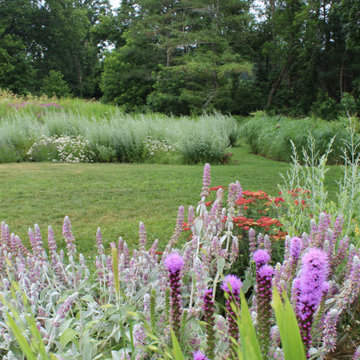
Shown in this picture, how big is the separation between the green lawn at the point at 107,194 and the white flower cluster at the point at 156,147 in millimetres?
1297

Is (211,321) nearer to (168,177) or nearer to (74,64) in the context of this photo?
(168,177)

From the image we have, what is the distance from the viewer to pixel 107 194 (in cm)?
530

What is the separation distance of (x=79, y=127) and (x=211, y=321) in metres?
9.29

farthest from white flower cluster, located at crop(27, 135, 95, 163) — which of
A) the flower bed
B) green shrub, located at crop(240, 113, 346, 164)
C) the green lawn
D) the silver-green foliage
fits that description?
the flower bed

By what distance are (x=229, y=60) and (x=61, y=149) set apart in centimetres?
1408

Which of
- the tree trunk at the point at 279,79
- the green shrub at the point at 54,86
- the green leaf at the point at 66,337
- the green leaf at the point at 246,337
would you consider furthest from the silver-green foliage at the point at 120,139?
the green shrub at the point at 54,86

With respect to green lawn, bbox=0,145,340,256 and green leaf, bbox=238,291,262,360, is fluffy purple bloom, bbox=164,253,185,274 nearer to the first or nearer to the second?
green leaf, bbox=238,291,262,360

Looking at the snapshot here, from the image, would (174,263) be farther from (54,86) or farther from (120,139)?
(54,86)

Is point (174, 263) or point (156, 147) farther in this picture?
point (156, 147)

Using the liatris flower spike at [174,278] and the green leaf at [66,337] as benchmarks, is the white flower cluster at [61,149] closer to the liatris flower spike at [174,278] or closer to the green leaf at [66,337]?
the green leaf at [66,337]

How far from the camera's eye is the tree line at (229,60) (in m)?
19.8

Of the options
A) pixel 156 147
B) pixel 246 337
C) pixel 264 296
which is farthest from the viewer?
A: pixel 156 147

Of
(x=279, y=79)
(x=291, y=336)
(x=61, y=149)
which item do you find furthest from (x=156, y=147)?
(x=279, y=79)

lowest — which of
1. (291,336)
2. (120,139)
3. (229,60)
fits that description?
(291,336)
